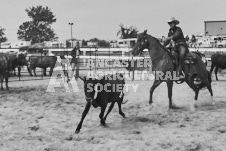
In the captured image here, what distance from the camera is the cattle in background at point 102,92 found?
19.0ft

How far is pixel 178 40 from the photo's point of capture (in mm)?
8453

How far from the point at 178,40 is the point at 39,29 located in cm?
5093

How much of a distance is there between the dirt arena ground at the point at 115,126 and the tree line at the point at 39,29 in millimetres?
41535

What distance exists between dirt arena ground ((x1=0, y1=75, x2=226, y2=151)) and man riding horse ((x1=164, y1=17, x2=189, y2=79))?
1.05m

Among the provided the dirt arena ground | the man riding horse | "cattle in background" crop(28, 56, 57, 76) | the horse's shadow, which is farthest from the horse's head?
"cattle in background" crop(28, 56, 57, 76)

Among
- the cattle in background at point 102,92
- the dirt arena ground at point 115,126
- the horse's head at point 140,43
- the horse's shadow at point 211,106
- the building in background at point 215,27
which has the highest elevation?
the building in background at point 215,27

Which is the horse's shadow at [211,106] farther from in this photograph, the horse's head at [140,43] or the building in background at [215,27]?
the building in background at [215,27]

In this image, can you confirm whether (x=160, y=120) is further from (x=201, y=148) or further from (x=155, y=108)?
(x=201, y=148)

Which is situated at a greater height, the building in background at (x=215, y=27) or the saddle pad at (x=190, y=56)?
the building in background at (x=215, y=27)

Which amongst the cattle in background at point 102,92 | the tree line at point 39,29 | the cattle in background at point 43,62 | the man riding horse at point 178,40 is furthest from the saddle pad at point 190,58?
the tree line at point 39,29

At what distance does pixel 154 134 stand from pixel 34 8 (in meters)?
58.6

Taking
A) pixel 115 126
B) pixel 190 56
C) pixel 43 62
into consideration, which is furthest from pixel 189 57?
pixel 43 62

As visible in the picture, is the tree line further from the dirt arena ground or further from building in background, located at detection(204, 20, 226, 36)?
the dirt arena ground

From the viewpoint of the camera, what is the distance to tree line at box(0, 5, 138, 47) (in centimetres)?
5088
